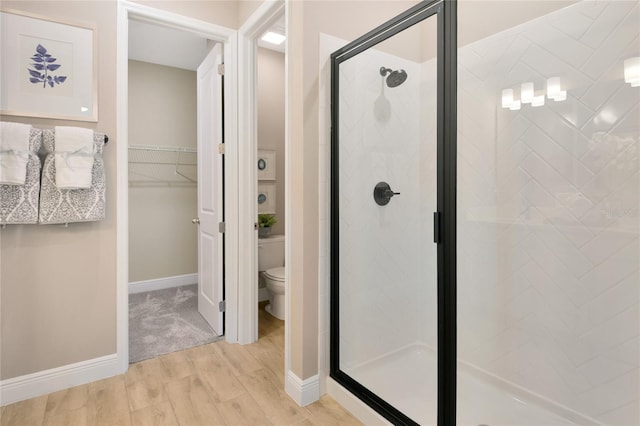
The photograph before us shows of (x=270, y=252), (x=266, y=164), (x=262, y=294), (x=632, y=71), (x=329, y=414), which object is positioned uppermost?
(x=632, y=71)

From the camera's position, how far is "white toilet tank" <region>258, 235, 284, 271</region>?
3295 mm

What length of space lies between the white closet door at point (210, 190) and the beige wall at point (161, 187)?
48.0 inches

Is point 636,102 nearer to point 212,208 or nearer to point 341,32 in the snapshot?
point 341,32

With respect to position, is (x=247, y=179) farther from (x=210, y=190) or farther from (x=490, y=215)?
(x=490, y=215)

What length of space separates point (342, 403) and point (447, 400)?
0.67m

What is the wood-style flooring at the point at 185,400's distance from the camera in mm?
1722

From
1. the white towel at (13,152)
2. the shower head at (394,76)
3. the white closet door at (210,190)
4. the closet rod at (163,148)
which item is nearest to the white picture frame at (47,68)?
the white towel at (13,152)

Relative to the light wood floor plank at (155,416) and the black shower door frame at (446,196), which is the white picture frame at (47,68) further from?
the black shower door frame at (446,196)

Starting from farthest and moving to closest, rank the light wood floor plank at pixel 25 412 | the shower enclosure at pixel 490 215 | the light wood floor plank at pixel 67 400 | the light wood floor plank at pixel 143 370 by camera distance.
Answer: the light wood floor plank at pixel 143 370 < the light wood floor plank at pixel 67 400 < the light wood floor plank at pixel 25 412 < the shower enclosure at pixel 490 215

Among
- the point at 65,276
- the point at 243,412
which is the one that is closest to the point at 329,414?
the point at 243,412

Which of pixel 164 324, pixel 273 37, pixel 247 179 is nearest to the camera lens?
pixel 247 179

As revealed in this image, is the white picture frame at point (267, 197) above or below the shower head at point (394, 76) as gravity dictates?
below

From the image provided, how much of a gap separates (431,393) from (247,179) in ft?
5.75

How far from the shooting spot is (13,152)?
1769 mm
